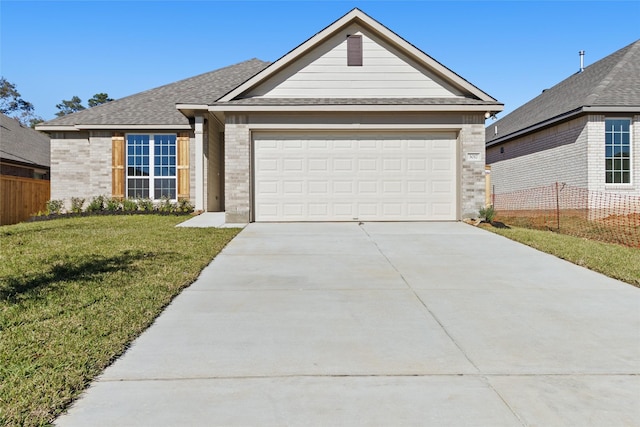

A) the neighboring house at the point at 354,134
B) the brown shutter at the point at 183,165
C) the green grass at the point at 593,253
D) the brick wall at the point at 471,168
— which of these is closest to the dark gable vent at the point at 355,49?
the neighboring house at the point at 354,134

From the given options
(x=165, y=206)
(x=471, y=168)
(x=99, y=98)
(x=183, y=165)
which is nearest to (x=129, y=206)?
(x=165, y=206)

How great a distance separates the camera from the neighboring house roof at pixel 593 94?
15245mm

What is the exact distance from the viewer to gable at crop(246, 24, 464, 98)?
13.3m

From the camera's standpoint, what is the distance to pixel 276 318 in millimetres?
4848

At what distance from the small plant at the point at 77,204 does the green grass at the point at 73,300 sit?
7.05 meters

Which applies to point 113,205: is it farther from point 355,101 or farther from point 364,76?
point 364,76

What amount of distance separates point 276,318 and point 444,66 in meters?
10.6

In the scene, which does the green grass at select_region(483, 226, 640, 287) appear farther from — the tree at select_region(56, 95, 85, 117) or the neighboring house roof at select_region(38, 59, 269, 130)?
the tree at select_region(56, 95, 85, 117)

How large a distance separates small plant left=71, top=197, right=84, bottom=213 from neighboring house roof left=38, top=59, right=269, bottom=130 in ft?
9.41

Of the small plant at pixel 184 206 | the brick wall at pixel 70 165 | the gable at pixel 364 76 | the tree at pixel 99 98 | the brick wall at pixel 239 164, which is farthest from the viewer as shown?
the tree at pixel 99 98

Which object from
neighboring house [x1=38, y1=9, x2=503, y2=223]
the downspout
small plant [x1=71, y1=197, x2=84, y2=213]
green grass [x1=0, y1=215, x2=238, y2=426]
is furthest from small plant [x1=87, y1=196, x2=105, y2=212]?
neighboring house [x1=38, y1=9, x2=503, y2=223]

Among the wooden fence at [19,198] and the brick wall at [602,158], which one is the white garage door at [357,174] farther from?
the wooden fence at [19,198]

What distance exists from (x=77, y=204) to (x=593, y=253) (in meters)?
17.3

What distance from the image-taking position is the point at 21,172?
2214 cm
